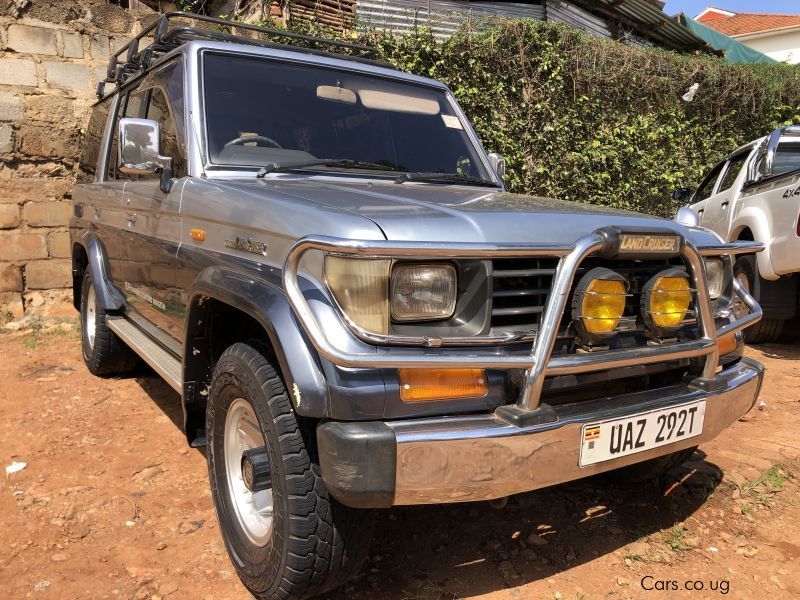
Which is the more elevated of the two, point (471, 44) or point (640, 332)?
point (471, 44)

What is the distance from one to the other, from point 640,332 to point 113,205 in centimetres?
319

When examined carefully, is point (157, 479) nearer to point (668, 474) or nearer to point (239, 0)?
point (668, 474)

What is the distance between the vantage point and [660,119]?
891cm

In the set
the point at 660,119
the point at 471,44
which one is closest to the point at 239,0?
the point at 471,44

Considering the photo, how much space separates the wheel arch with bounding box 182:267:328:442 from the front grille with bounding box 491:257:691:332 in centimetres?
59

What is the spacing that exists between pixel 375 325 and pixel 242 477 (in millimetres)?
960

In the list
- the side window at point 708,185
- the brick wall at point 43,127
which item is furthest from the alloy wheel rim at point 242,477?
the side window at point 708,185

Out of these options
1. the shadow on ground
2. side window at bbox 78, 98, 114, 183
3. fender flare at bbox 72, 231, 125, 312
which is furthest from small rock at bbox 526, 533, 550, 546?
side window at bbox 78, 98, 114, 183

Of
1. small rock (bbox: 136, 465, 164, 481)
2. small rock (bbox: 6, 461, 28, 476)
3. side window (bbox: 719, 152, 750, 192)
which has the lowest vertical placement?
small rock (bbox: 6, 461, 28, 476)

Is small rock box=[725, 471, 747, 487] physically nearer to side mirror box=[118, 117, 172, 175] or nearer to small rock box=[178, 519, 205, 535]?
small rock box=[178, 519, 205, 535]

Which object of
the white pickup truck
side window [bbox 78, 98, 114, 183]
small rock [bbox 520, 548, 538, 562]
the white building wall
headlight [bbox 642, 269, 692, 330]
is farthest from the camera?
the white building wall

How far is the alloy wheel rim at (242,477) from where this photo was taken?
7.17 ft

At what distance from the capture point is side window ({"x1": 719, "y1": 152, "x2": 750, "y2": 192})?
688cm

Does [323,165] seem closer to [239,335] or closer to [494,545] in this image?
[239,335]
